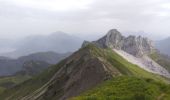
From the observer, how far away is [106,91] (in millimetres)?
60562

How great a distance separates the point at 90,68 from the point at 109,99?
9982 cm

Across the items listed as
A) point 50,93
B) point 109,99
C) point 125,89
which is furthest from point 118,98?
point 50,93

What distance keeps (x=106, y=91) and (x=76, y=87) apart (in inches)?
3456

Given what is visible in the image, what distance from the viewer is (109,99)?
55.7 metres

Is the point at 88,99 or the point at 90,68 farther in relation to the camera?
the point at 90,68

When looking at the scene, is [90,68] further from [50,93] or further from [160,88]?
[160,88]

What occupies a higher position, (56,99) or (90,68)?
(90,68)

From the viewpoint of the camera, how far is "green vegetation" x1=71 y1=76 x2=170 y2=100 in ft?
185

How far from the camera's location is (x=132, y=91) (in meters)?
60.1

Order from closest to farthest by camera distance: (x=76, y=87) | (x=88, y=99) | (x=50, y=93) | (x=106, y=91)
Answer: (x=88, y=99) < (x=106, y=91) < (x=76, y=87) < (x=50, y=93)

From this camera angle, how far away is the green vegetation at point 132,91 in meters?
56.4

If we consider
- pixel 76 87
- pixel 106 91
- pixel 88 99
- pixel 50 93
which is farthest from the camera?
pixel 50 93

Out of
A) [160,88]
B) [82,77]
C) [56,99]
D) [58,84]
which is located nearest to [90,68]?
[82,77]

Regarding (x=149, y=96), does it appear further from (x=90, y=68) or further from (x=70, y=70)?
Answer: (x=70, y=70)
